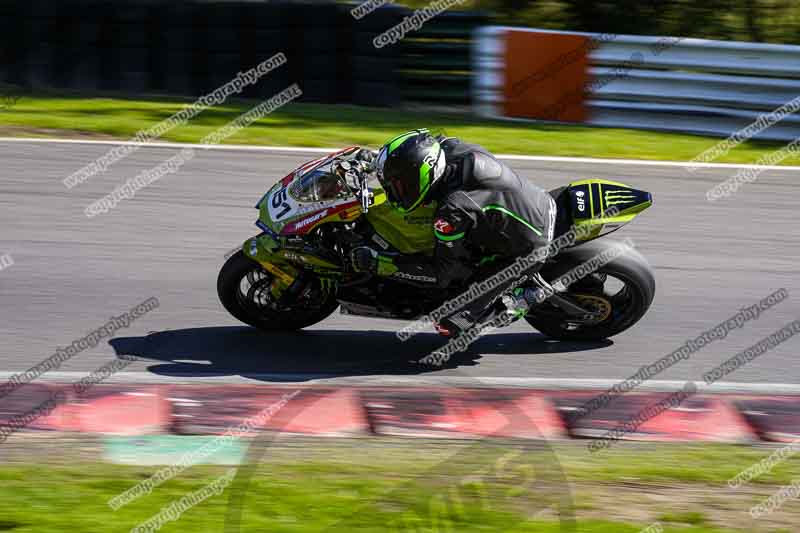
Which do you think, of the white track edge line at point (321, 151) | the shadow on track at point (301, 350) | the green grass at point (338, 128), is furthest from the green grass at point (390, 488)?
the green grass at point (338, 128)

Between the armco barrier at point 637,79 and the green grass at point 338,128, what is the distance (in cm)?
40

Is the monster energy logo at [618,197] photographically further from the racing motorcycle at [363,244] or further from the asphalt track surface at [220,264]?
the asphalt track surface at [220,264]

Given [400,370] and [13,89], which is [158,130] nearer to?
[13,89]

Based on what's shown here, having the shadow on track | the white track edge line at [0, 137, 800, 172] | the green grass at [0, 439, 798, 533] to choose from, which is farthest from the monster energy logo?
the white track edge line at [0, 137, 800, 172]

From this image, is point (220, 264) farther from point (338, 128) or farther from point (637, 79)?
point (637, 79)

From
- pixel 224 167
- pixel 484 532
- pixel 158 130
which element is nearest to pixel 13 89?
pixel 158 130

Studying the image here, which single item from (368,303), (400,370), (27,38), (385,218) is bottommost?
(400,370)

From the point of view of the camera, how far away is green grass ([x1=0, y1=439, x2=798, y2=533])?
501 cm

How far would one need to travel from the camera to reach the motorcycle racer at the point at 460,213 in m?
6.71

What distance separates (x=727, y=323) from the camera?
320 inches

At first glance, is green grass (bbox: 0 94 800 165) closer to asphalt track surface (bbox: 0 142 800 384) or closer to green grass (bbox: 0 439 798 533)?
asphalt track surface (bbox: 0 142 800 384)

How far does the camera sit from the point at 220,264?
29.6 feet

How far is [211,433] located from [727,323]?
4131 millimetres

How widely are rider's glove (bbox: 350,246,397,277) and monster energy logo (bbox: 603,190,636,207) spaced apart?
1.52 m
